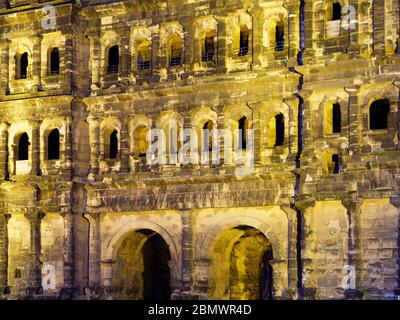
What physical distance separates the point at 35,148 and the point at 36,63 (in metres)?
2.98

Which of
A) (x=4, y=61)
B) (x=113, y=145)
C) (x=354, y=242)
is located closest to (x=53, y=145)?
(x=113, y=145)

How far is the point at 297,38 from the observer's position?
34.5 meters

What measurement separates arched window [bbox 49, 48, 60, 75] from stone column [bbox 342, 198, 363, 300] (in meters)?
11.7

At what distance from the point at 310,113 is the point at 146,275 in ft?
30.4

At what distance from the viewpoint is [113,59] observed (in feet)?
125

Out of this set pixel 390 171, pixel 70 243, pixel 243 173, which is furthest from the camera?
pixel 70 243

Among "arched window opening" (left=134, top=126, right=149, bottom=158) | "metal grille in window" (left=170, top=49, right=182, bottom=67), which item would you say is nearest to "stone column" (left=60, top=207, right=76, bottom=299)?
"arched window opening" (left=134, top=126, right=149, bottom=158)

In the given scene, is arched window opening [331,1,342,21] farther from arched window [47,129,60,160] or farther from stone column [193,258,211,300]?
arched window [47,129,60,160]

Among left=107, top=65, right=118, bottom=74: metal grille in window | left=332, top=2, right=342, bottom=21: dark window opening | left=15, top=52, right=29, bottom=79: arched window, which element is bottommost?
left=107, top=65, right=118, bottom=74: metal grille in window

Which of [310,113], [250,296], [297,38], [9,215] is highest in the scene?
[297,38]

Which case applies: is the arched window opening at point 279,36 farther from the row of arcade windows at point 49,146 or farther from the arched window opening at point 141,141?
the row of arcade windows at point 49,146

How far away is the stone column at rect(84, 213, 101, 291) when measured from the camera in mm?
37219

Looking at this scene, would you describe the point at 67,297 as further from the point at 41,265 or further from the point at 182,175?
the point at 182,175

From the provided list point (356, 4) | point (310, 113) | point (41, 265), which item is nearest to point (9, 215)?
point (41, 265)
